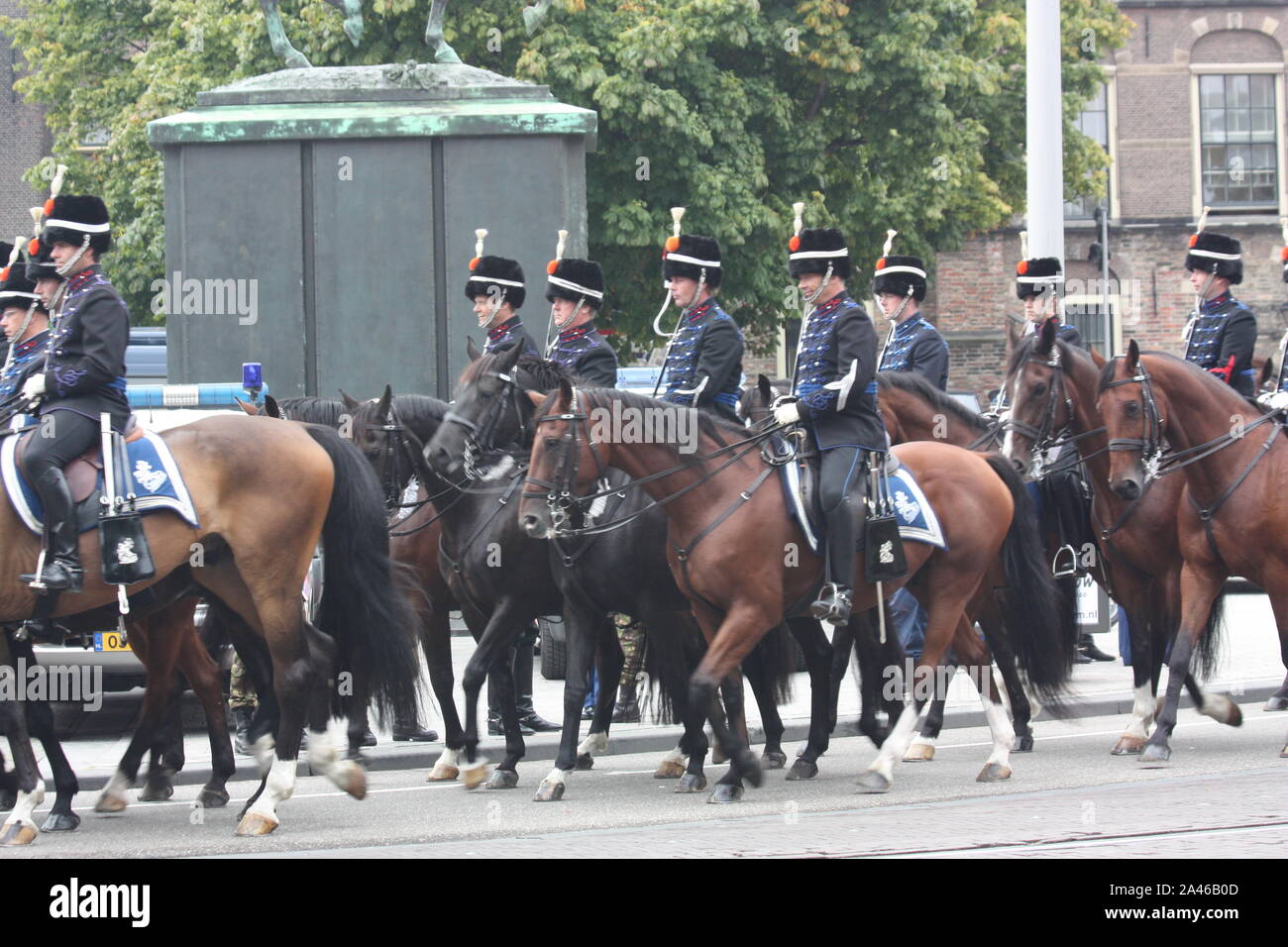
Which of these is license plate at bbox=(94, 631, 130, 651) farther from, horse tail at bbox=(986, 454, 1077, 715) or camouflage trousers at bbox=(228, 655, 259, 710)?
horse tail at bbox=(986, 454, 1077, 715)

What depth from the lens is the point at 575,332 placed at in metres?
11.8

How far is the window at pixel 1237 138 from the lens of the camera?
1788 inches

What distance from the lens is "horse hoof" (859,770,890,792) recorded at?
10211mm

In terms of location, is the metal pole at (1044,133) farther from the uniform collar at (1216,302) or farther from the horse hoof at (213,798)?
A: the horse hoof at (213,798)

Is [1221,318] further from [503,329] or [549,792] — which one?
[549,792]

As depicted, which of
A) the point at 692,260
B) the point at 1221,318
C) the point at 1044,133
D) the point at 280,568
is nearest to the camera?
the point at 280,568

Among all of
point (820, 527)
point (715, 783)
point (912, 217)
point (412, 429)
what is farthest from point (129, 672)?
point (912, 217)

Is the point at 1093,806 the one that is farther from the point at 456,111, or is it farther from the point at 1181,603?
the point at 456,111

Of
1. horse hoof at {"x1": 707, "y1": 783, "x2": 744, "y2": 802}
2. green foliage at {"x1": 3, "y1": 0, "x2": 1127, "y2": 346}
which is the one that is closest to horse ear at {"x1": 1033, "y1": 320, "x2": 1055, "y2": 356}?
horse hoof at {"x1": 707, "y1": 783, "x2": 744, "y2": 802}

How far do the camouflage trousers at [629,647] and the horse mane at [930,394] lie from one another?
238cm

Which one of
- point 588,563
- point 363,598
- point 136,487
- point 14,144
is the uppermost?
point 14,144

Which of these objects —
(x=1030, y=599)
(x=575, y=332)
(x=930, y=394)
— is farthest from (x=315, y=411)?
(x=1030, y=599)

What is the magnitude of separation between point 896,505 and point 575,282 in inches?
100
